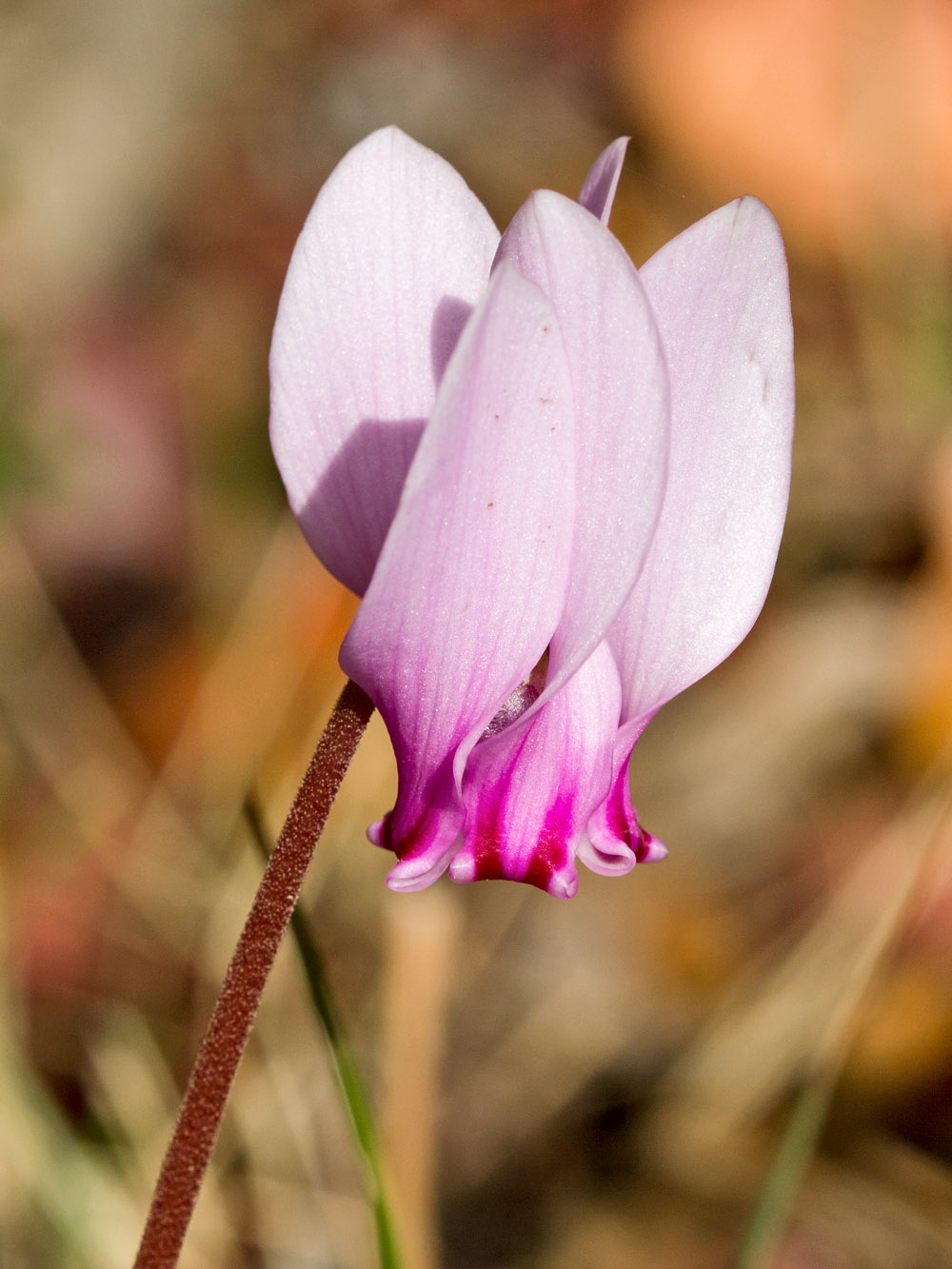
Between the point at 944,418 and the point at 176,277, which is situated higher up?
the point at 176,277

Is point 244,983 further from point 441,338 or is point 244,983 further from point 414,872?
point 441,338

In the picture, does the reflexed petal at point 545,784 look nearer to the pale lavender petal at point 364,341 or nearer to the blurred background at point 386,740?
the pale lavender petal at point 364,341

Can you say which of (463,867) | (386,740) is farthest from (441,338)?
(386,740)

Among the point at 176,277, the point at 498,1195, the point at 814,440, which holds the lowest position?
the point at 498,1195

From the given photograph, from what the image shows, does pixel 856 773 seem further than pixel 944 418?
No

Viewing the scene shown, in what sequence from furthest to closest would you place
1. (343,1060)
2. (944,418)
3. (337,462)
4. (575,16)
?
(575,16)
(944,418)
(343,1060)
(337,462)

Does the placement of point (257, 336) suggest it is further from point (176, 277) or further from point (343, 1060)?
point (343, 1060)

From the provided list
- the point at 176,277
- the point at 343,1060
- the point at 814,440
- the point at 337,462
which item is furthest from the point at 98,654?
the point at 337,462
